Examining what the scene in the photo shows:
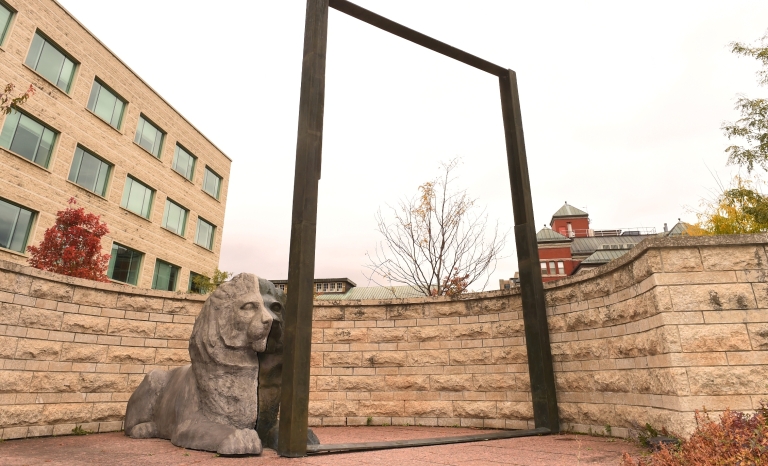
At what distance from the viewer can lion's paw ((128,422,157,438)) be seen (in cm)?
471

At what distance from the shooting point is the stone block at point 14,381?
493 cm

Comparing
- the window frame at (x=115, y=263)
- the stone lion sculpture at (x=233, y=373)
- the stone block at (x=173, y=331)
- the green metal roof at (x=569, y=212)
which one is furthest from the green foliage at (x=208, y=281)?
the green metal roof at (x=569, y=212)

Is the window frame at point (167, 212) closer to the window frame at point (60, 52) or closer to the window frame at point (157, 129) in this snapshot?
the window frame at point (157, 129)

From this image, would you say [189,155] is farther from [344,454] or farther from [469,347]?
[344,454]

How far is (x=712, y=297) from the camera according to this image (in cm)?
413

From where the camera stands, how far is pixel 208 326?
4250mm

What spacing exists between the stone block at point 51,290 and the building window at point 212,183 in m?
17.6

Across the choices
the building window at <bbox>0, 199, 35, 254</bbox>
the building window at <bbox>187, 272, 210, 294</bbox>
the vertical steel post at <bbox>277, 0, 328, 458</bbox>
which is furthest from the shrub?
the building window at <bbox>187, 272, 210, 294</bbox>

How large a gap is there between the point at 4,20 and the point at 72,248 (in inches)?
304

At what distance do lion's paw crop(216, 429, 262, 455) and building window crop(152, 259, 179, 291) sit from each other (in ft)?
54.8

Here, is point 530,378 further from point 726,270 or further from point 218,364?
point 218,364

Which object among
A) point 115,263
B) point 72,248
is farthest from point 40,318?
point 115,263

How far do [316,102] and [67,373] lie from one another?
5.01m

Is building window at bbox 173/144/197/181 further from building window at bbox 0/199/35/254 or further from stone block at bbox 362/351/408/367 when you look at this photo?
stone block at bbox 362/351/408/367
